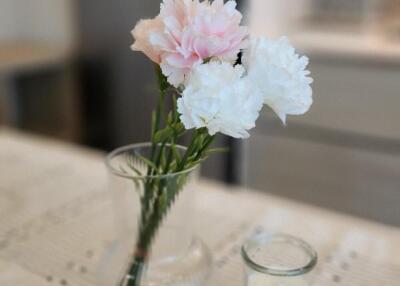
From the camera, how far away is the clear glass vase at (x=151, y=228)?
0.65 meters

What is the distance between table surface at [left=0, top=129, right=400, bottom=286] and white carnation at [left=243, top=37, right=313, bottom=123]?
360 millimetres

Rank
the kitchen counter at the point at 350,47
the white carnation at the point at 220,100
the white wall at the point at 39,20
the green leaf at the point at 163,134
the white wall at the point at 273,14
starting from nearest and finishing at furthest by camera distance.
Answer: the white carnation at the point at 220,100 < the green leaf at the point at 163,134 < the kitchen counter at the point at 350,47 < the white wall at the point at 273,14 < the white wall at the point at 39,20

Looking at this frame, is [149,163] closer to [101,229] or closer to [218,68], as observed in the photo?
[218,68]

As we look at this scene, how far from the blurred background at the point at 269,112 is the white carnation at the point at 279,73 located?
95 centimetres

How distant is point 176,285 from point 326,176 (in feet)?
4.61

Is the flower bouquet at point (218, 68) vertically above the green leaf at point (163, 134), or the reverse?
the flower bouquet at point (218, 68)

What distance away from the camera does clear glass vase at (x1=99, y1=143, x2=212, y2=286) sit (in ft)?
2.12

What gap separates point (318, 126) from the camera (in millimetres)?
2109

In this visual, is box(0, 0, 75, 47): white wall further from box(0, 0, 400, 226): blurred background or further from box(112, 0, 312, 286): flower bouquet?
box(112, 0, 312, 286): flower bouquet

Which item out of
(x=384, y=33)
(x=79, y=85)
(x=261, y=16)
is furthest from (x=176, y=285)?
(x=79, y=85)

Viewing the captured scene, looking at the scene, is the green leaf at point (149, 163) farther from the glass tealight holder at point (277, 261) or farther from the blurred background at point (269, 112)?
the blurred background at point (269, 112)

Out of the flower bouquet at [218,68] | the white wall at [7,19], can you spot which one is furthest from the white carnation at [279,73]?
the white wall at [7,19]

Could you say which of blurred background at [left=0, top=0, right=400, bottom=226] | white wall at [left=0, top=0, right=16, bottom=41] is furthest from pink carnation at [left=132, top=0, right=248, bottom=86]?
white wall at [left=0, top=0, right=16, bottom=41]

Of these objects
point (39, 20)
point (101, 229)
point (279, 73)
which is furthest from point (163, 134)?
point (39, 20)
